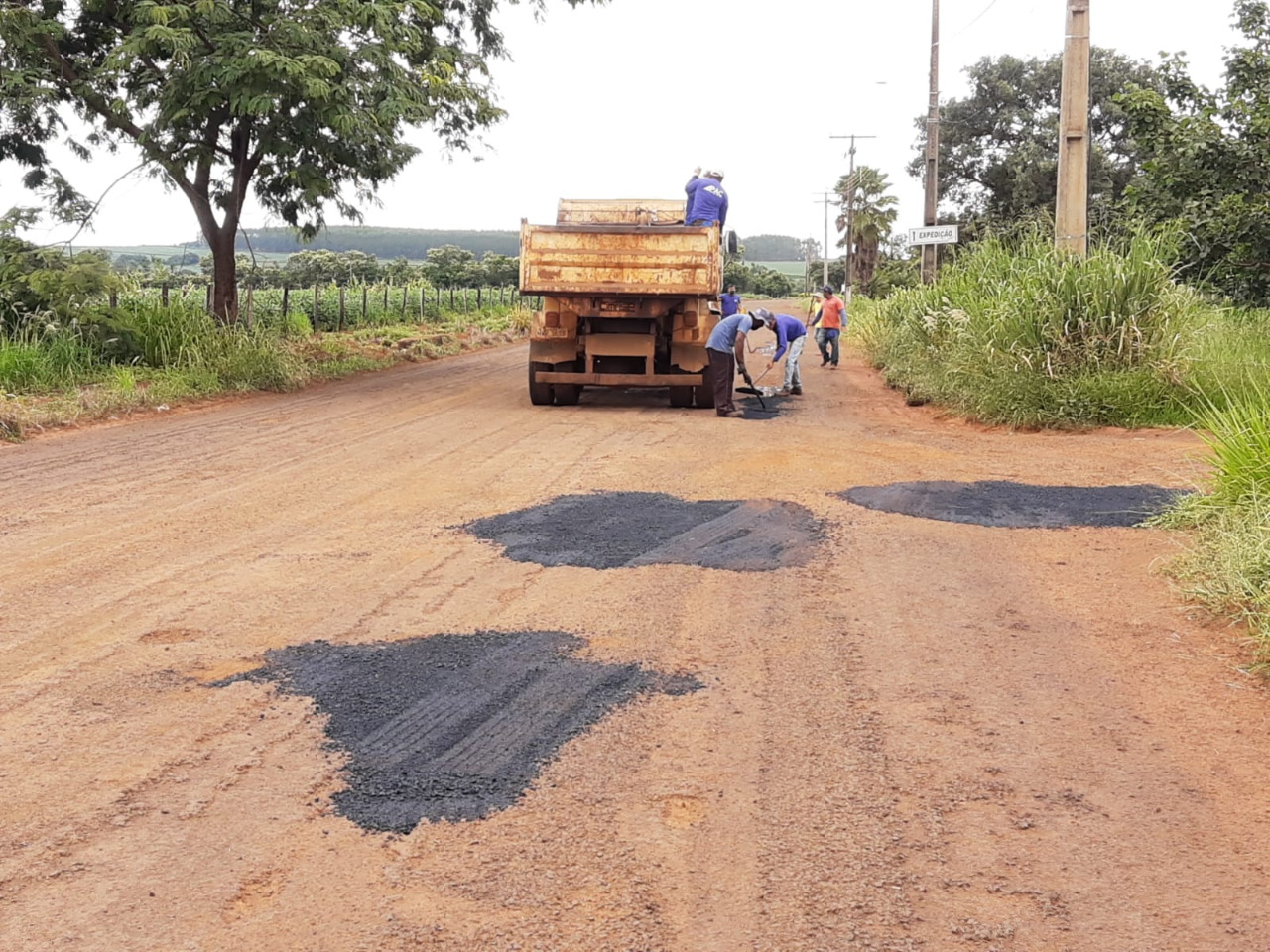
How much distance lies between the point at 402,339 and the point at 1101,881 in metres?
26.4

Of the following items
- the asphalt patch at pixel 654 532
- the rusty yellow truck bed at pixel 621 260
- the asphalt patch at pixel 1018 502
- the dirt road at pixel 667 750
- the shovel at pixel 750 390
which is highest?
the rusty yellow truck bed at pixel 621 260

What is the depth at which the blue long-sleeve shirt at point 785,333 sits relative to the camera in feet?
51.8

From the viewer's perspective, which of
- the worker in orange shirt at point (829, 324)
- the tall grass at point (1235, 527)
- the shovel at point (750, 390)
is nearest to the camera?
the tall grass at point (1235, 527)

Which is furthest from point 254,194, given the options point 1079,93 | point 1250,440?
point 1250,440

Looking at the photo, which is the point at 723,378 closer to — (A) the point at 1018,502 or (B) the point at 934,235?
(A) the point at 1018,502

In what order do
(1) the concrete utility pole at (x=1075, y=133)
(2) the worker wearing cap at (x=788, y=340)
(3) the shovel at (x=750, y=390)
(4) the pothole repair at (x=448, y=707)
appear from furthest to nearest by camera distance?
(2) the worker wearing cap at (x=788, y=340) < (3) the shovel at (x=750, y=390) < (1) the concrete utility pole at (x=1075, y=133) < (4) the pothole repair at (x=448, y=707)

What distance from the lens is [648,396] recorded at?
16766mm

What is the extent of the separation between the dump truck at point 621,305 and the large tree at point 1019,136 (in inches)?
1028

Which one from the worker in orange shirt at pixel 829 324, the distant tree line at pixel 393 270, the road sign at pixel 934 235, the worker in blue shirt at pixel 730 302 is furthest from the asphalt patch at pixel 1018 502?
the distant tree line at pixel 393 270

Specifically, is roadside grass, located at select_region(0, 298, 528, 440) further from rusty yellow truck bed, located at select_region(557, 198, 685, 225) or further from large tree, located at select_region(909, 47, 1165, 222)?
large tree, located at select_region(909, 47, 1165, 222)

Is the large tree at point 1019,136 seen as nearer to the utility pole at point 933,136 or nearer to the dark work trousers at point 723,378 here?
the utility pole at point 933,136

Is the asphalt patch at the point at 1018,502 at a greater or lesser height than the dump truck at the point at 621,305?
lesser

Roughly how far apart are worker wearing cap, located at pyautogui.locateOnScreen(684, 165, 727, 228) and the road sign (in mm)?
5988

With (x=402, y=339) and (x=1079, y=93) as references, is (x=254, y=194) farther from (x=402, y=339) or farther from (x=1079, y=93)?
(x=1079, y=93)
